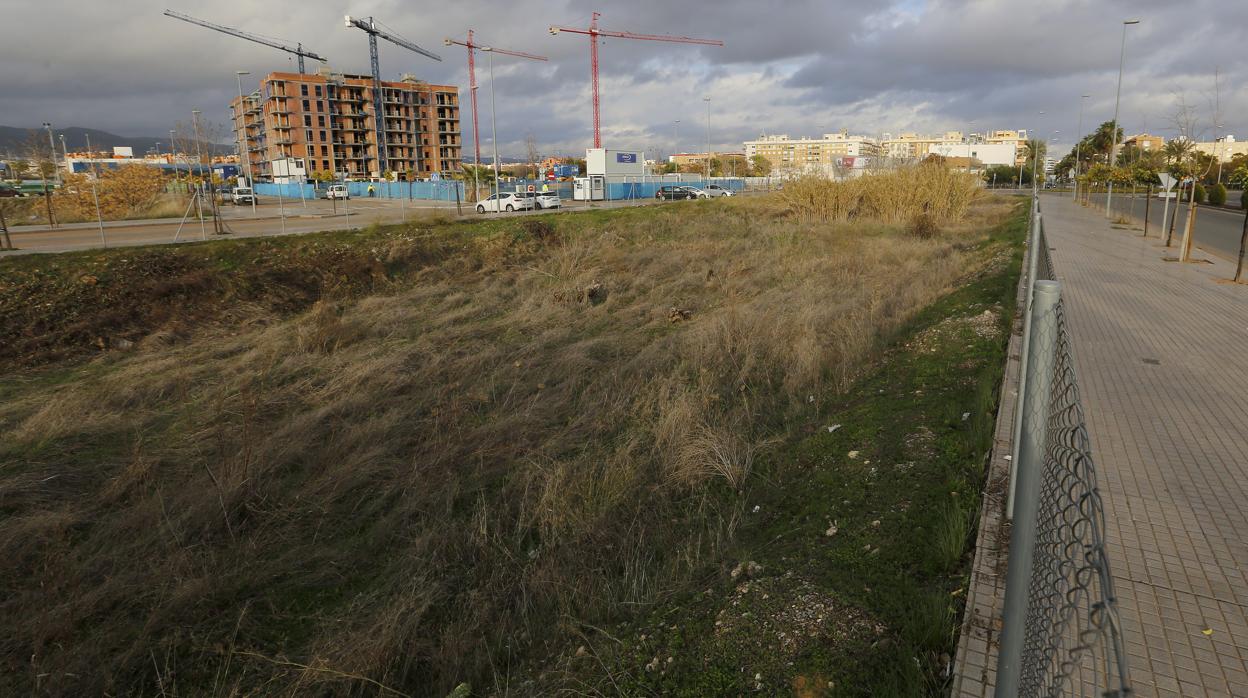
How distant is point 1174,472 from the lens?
4738mm

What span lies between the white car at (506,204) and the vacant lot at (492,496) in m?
25.3

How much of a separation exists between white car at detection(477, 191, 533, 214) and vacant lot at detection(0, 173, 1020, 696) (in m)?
25.3

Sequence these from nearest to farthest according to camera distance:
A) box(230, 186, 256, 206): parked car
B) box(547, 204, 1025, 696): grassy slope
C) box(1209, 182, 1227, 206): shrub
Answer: box(547, 204, 1025, 696): grassy slope < box(1209, 182, 1227, 206): shrub < box(230, 186, 256, 206): parked car

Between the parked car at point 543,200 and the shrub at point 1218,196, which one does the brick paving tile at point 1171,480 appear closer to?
the parked car at point 543,200

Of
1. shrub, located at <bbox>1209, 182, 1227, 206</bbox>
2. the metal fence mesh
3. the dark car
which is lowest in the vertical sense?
the metal fence mesh

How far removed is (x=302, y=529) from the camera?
549 cm

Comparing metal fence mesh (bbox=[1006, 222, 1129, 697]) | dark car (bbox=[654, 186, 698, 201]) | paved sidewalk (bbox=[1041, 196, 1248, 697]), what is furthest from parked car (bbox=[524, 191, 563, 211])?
metal fence mesh (bbox=[1006, 222, 1129, 697])

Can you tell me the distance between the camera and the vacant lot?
12.4 ft

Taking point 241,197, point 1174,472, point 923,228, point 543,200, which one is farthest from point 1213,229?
point 241,197

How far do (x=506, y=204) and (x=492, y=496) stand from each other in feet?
108

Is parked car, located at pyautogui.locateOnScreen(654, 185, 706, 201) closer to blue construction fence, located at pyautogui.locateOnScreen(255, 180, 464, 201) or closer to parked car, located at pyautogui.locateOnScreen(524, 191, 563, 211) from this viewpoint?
parked car, located at pyautogui.locateOnScreen(524, 191, 563, 211)

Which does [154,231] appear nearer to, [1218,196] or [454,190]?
[454,190]

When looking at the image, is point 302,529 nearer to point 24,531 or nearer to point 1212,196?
point 24,531

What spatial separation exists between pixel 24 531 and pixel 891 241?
20864 millimetres
